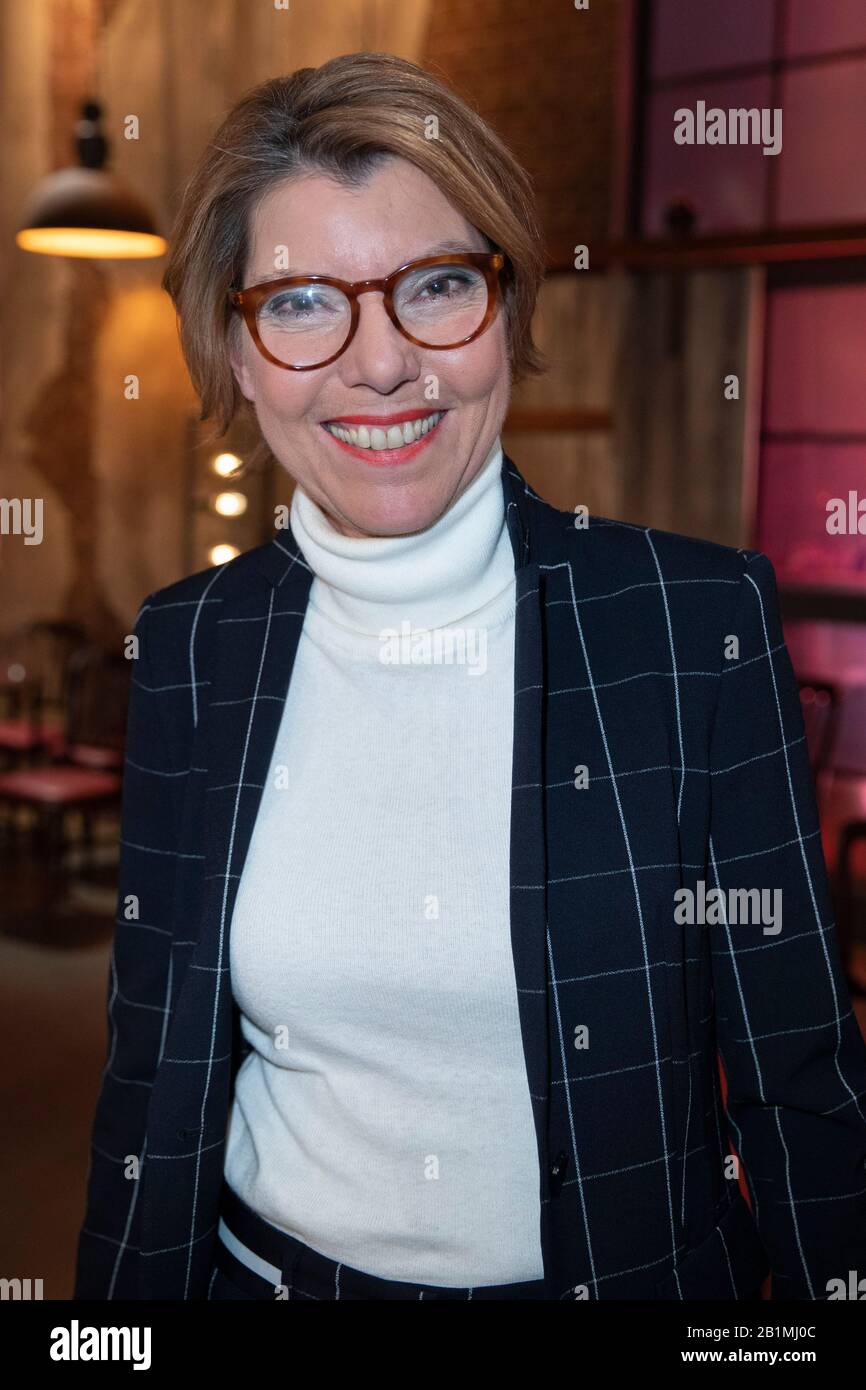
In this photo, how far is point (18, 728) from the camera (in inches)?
237

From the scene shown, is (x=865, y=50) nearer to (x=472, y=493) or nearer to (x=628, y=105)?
(x=628, y=105)

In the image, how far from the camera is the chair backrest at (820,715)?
16.4ft

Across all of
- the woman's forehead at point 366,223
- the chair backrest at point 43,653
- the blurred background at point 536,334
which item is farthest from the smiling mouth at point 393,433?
the chair backrest at point 43,653

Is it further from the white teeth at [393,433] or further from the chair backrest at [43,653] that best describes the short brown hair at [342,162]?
the chair backrest at [43,653]

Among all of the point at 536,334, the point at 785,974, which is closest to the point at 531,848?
the point at 785,974

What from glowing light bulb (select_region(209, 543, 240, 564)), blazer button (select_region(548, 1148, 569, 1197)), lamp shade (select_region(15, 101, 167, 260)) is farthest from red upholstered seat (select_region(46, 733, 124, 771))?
blazer button (select_region(548, 1148, 569, 1197))

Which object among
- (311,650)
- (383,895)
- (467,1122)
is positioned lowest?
(467,1122)

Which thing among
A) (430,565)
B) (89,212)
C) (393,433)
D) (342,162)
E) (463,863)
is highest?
(89,212)

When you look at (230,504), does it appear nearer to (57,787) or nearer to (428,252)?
(57,787)

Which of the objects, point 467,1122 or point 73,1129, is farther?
point 73,1129

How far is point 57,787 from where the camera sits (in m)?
5.51

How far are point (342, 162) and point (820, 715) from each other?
466cm

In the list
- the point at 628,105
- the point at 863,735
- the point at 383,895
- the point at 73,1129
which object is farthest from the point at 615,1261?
the point at 628,105

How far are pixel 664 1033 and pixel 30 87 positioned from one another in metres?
6.84
